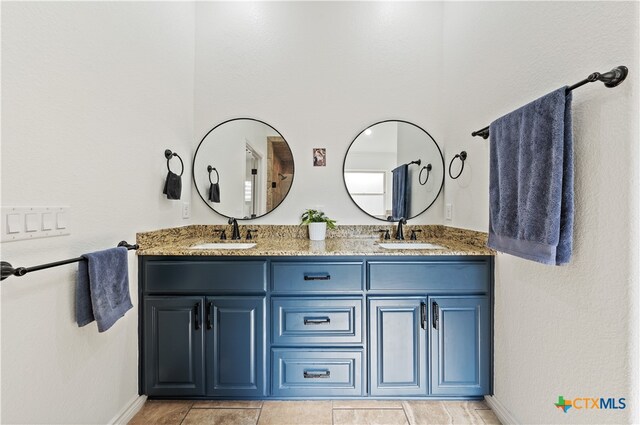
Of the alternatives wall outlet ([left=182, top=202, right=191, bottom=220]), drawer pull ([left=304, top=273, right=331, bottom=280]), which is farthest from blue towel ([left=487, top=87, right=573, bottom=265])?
wall outlet ([left=182, top=202, right=191, bottom=220])

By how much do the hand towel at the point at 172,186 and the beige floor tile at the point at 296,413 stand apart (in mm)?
1336

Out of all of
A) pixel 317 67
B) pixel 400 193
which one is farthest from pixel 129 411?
pixel 317 67

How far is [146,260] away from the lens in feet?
5.48

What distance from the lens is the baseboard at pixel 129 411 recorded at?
1493mm

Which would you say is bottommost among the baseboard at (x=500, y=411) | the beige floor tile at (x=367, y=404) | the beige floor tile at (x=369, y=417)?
the beige floor tile at (x=369, y=417)

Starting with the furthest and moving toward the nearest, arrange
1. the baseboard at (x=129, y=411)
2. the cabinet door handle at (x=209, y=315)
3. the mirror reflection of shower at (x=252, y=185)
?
the mirror reflection of shower at (x=252, y=185), the cabinet door handle at (x=209, y=315), the baseboard at (x=129, y=411)

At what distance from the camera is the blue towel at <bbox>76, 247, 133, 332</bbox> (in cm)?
121

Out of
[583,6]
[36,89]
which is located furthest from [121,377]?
[583,6]

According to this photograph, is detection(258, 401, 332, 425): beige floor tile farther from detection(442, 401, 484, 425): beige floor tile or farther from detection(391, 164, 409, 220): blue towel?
detection(391, 164, 409, 220): blue towel

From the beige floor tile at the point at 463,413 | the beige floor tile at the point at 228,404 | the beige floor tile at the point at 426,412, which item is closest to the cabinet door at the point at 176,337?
the beige floor tile at the point at 228,404

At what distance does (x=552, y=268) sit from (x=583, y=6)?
38.1 inches

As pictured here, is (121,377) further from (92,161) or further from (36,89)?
(36,89)

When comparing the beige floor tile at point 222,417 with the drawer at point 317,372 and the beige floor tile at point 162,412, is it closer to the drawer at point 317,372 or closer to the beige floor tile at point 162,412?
the beige floor tile at point 162,412

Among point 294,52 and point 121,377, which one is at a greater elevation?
point 294,52
